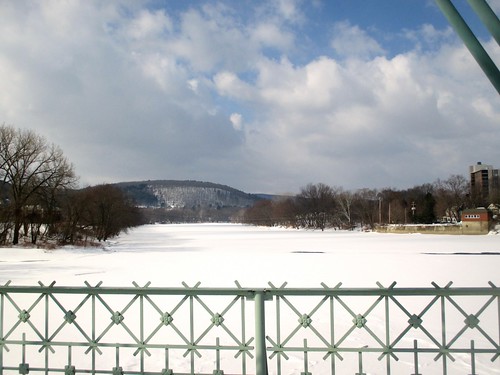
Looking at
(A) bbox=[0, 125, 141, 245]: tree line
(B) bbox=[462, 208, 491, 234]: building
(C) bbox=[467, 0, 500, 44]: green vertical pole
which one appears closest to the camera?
(C) bbox=[467, 0, 500, 44]: green vertical pole

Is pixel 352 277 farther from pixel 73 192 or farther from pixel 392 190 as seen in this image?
pixel 392 190

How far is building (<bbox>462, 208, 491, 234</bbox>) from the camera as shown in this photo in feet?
206

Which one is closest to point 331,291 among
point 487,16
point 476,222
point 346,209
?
point 487,16

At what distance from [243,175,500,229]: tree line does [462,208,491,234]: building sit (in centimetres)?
2235

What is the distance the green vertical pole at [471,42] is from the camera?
2408 mm

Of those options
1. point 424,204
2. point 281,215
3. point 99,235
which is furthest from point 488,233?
point 281,215

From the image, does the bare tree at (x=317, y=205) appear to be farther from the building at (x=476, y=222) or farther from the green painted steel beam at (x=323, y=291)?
the green painted steel beam at (x=323, y=291)

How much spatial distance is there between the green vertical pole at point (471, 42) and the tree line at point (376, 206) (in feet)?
304

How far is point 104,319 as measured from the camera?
29.5 ft

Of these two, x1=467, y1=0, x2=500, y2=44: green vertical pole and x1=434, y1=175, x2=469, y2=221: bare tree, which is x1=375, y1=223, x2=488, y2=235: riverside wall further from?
x1=467, y1=0, x2=500, y2=44: green vertical pole

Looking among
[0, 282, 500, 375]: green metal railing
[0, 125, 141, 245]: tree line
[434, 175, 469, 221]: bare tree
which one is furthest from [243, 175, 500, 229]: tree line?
[0, 282, 500, 375]: green metal railing

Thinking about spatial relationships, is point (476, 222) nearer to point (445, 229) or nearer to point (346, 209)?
point (445, 229)

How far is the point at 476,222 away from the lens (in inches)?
2493

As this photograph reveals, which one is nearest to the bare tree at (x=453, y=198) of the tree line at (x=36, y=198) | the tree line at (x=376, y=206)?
the tree line at (x=376, y=206)
